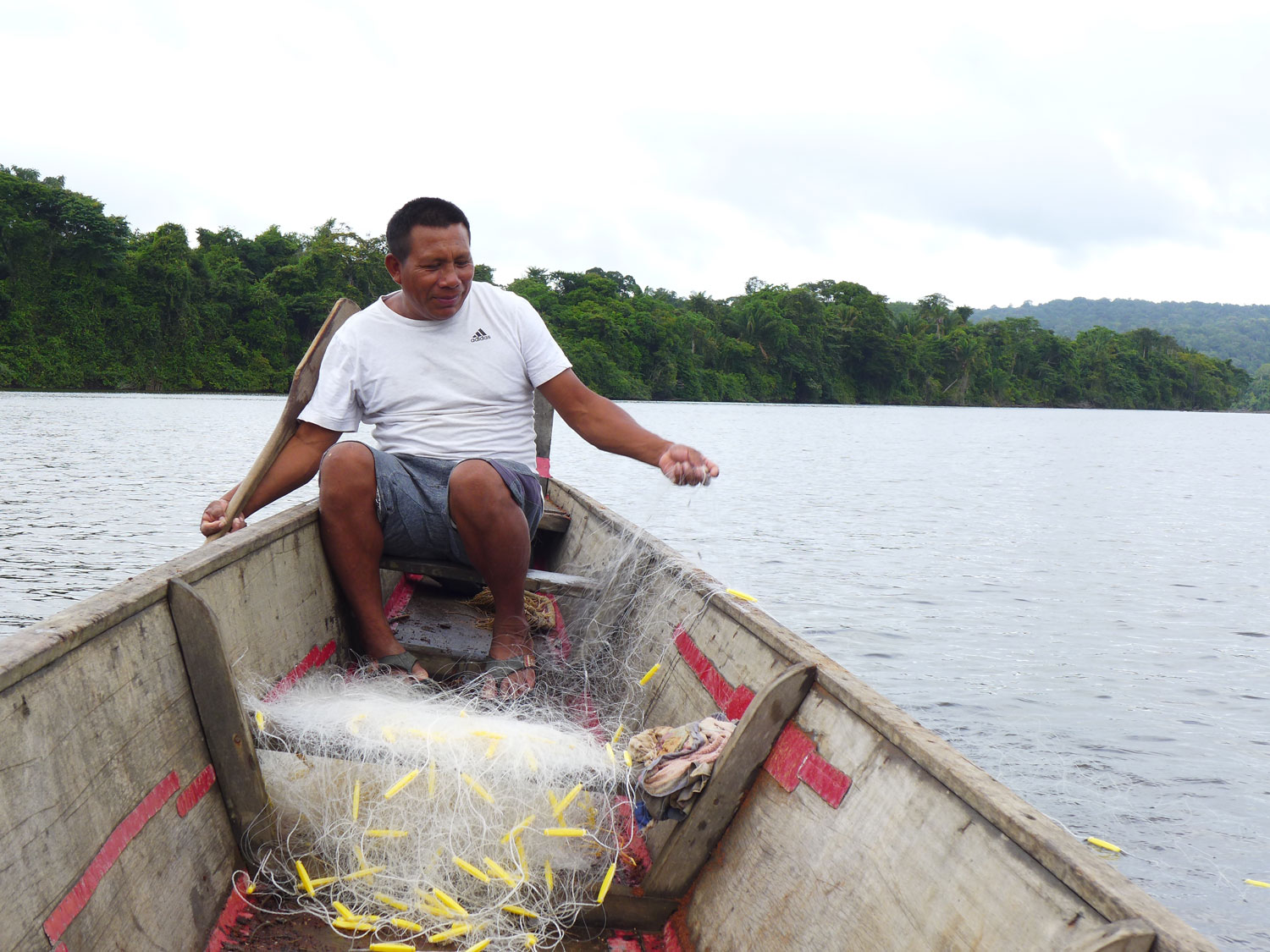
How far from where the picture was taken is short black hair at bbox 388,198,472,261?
3.11 metres

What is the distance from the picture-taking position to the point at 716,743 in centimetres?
218

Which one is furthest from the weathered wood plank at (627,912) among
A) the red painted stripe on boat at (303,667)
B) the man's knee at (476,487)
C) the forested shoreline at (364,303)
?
the forested shoreline at (364,303)

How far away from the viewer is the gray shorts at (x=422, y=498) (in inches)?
120

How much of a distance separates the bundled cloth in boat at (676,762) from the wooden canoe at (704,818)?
41 mm

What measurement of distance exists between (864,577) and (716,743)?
A: 8.94 meters

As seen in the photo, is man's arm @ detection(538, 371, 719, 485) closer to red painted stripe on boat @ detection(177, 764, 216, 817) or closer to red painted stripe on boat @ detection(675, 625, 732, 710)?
red painted stripe on boat @ detection(675, 625, 732, 710)

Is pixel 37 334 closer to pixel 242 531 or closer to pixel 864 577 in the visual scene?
pixel 864 577

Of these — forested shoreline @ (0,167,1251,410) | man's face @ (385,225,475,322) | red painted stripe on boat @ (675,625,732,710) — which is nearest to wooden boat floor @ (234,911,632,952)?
red painted stripe on boat @ (675,625,732,710)

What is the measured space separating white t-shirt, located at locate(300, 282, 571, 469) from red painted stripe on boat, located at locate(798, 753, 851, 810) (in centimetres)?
165

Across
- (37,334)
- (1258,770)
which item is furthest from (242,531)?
(37,334)

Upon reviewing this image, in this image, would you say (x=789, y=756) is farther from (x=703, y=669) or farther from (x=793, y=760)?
(x=703, y=669)

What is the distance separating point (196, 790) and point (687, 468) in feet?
4.75

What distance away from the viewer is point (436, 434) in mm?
3230

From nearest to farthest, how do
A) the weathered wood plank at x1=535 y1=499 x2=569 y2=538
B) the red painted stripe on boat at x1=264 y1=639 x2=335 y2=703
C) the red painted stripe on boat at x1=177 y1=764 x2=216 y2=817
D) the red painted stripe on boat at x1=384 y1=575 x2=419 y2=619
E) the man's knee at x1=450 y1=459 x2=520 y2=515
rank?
the red painted stripe on boat at x1=177 y1=764 x2=216 y2=817 < the red painted stripe on boat at x1=264 y1=639 x2=335 y2=703 < the man's knee at x1=450 y1=459 x2=520 y2=515 < the red painted stripe on boat at x1=384 y1=575 x2=419 y2=619 < the weathered wood plank at x1=535 y1=499 x2=569 y2=538
